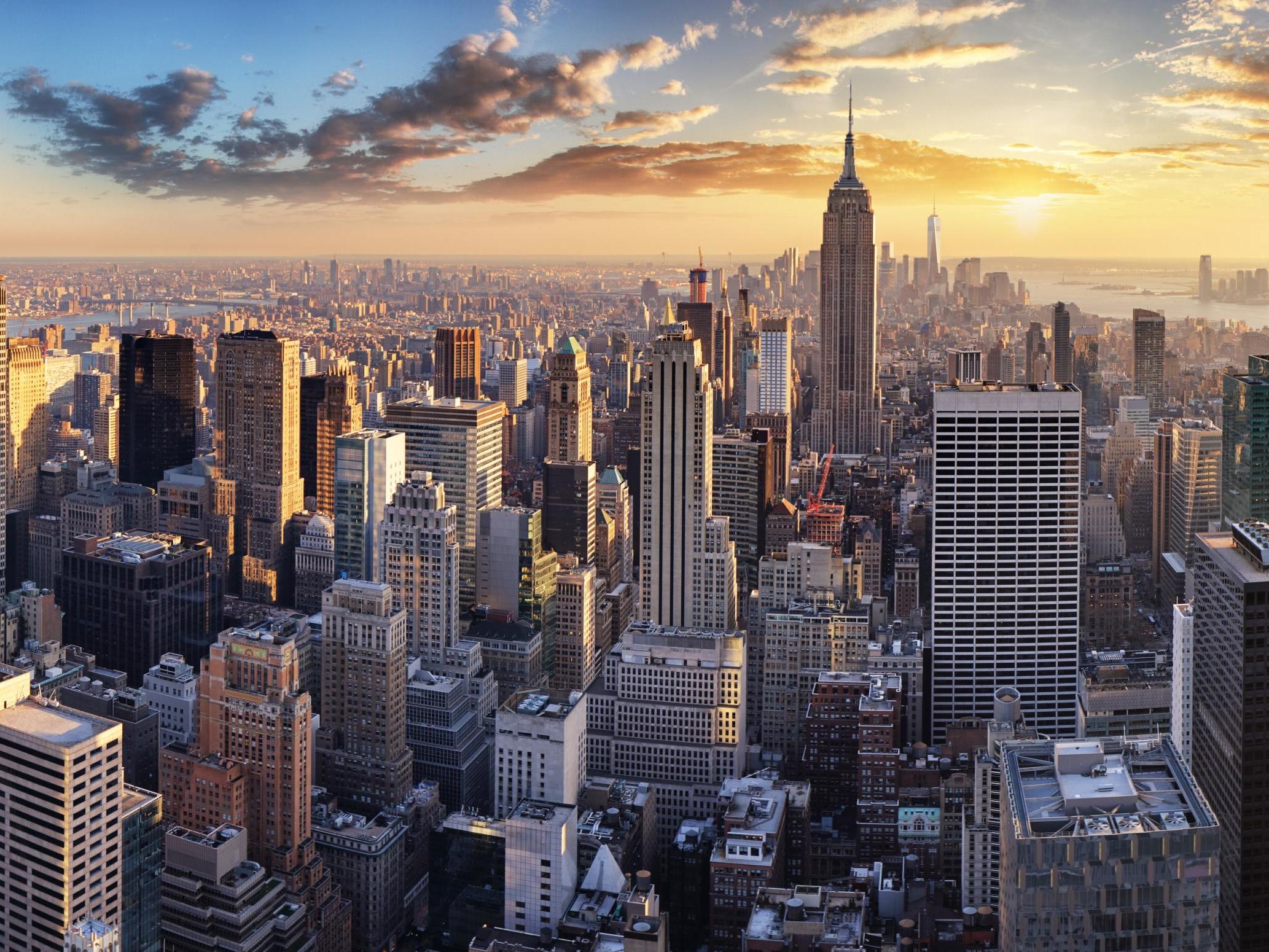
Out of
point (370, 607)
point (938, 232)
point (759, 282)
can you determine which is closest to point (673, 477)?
point (370, 607)

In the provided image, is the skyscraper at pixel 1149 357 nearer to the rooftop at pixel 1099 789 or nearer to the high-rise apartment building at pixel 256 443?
the rooftop at pixel 1099 789

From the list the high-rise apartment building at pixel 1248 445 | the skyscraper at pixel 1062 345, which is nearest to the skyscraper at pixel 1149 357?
the skyscraper at pixel 1062 345

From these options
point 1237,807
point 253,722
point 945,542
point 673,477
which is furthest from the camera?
point 673,477

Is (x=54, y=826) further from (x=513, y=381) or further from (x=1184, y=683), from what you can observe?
(x=513, y=381)

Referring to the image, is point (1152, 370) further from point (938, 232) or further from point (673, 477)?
point (673, 477)

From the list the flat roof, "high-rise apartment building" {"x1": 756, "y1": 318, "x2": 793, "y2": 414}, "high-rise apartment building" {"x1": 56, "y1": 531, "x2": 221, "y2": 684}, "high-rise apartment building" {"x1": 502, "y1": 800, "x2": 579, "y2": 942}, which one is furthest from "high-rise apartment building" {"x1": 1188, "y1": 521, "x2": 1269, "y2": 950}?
"high-rise apartment building" {"x1": 756, "y1": 318, "x2": 793, "y2": 414}

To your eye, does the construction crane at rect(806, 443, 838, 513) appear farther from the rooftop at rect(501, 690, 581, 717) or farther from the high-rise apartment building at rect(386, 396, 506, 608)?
the rooftop at rect(501, 690, 581, 717)
